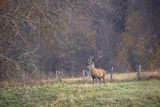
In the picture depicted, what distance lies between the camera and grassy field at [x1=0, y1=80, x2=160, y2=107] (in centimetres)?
1634

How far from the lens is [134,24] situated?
1592 inches

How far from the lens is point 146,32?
133 feet

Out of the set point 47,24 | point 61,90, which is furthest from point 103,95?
point 47,24

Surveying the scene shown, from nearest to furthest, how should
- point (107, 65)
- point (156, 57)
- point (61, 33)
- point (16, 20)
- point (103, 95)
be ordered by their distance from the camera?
point (16, 20) < point (61, 33) < point (103, 95) < point (156, 57) < point (107, 65)

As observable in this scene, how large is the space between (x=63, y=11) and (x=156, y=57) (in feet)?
85.4

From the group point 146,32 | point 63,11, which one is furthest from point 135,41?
point 63,11

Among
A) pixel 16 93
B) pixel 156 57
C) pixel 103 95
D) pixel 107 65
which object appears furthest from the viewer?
pixel 107 65

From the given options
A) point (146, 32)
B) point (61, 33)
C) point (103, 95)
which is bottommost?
point (103, 95)

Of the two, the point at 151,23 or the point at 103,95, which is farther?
the point at 151,23

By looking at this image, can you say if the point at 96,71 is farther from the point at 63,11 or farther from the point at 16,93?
the point at 63,11

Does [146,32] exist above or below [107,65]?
above

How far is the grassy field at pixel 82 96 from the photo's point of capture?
16344 millimetres

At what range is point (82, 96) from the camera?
17203 millimetres

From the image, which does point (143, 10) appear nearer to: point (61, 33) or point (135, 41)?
point (135, 41)
